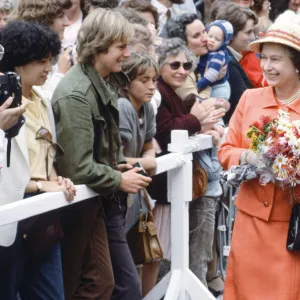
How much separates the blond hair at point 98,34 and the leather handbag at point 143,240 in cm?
112

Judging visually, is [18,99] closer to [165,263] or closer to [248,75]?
[165,263]

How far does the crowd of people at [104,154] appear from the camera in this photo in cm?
461

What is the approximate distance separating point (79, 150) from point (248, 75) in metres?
3.73

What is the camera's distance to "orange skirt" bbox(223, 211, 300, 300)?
5.04 metres

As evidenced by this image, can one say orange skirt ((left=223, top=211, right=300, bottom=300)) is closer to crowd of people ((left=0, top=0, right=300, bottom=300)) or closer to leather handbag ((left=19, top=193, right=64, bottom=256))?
crowd of people ((left=0, top=0, right=300, bottom=300))

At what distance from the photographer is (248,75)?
Result: 8227mm

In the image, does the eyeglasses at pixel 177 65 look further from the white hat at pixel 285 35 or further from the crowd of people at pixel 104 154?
the white hat at pixel 285 35

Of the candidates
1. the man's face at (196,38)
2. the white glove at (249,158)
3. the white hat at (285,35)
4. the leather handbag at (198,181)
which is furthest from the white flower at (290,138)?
the man's face at (196,38)

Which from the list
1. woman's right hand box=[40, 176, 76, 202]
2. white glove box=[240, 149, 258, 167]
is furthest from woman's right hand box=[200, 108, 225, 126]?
woman's right hand box=[40, 176, 76, 202]

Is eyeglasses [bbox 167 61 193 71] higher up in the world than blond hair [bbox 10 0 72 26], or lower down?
lower down

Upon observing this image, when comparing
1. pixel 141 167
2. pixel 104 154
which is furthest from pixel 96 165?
pixel 141 167

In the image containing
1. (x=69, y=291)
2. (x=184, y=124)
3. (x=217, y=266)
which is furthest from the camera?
(x=217, y=266)

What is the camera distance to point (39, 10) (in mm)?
5852

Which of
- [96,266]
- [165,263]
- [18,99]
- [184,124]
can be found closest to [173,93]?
[184,124]
